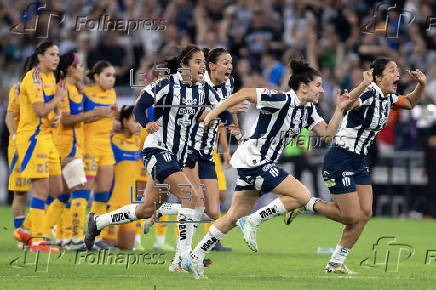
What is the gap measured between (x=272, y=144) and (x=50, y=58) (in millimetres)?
3472

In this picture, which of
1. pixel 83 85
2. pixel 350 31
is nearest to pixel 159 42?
pixel 350 31

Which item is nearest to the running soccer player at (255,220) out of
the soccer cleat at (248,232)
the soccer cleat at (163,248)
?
the soccer cleat at (248,232)

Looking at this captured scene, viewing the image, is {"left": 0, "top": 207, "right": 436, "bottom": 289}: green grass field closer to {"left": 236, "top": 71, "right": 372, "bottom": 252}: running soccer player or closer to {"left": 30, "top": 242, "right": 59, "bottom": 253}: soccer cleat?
{"left": 30, "top": 242, "right": 59, "bottom": 253}: soccer cleat

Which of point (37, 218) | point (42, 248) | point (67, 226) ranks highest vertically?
point (37, 218)

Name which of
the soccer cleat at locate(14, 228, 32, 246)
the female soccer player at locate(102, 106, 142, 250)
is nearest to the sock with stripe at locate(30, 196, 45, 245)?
the soccer cleat at locate(14, 228, 32, 246)

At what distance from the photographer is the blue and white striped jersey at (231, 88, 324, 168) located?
9234mm

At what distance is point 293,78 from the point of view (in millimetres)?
9484

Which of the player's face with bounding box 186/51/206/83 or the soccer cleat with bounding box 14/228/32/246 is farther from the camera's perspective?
the soccer cleat with bounding box 14/228/32/246

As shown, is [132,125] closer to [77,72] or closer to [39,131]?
[77,72]

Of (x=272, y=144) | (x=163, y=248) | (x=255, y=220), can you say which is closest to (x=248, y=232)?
(x=255, y=220)

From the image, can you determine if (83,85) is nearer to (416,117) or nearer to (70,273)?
(70,273)

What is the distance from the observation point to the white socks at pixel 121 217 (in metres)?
9.84

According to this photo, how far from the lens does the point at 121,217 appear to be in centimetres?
993

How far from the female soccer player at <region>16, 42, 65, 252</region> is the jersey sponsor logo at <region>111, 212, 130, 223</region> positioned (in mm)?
1632
